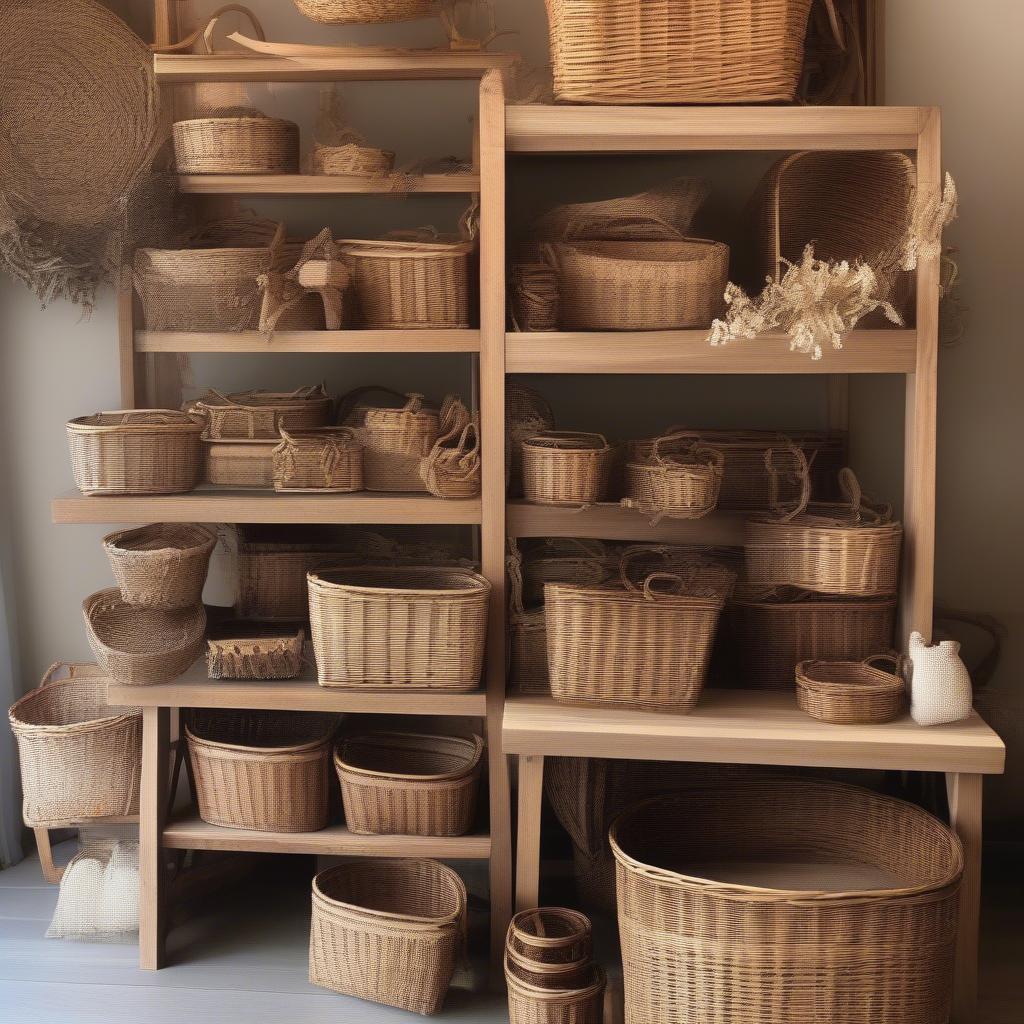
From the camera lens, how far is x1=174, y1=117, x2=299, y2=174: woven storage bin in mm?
3211

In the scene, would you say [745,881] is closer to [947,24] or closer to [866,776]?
[866,776]

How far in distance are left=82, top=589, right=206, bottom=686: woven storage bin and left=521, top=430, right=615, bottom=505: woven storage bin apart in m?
0.95

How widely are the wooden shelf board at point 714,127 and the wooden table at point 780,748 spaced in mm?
1320

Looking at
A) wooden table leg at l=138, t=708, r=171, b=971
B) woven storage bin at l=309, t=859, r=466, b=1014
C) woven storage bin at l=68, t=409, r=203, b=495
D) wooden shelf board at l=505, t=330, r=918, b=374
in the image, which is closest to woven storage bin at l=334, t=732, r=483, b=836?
woven storage bin at l=309, t=859, r=466, b=1014

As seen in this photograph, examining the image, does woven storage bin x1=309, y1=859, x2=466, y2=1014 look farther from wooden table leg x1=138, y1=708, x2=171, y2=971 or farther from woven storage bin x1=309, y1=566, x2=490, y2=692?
woven storage bin x1=309, y1=566, x2=490, y2=692

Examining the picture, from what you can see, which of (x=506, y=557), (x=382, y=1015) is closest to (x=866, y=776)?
(x=506, y=557)

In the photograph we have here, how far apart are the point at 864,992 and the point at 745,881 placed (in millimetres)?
553

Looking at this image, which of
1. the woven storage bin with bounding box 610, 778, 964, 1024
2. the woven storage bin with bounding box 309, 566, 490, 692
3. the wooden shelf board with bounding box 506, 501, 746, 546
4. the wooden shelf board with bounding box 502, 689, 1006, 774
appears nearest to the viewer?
the woven storage bin with bounding box 610, 778, 964, 1024

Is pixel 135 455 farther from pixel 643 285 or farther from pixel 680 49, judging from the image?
pixel 680 49

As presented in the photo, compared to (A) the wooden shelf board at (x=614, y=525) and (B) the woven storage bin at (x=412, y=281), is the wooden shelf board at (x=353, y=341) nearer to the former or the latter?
Answer: (B) the woven storage bin at (x=412, y=281)

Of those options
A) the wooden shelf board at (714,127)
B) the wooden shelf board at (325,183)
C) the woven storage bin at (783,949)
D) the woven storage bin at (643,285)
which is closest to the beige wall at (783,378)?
the wooden shelf board at (325,183)

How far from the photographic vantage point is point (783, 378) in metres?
3.63

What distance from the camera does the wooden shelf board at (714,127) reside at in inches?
114

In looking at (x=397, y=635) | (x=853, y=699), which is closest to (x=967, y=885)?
(x=853, y=699)
